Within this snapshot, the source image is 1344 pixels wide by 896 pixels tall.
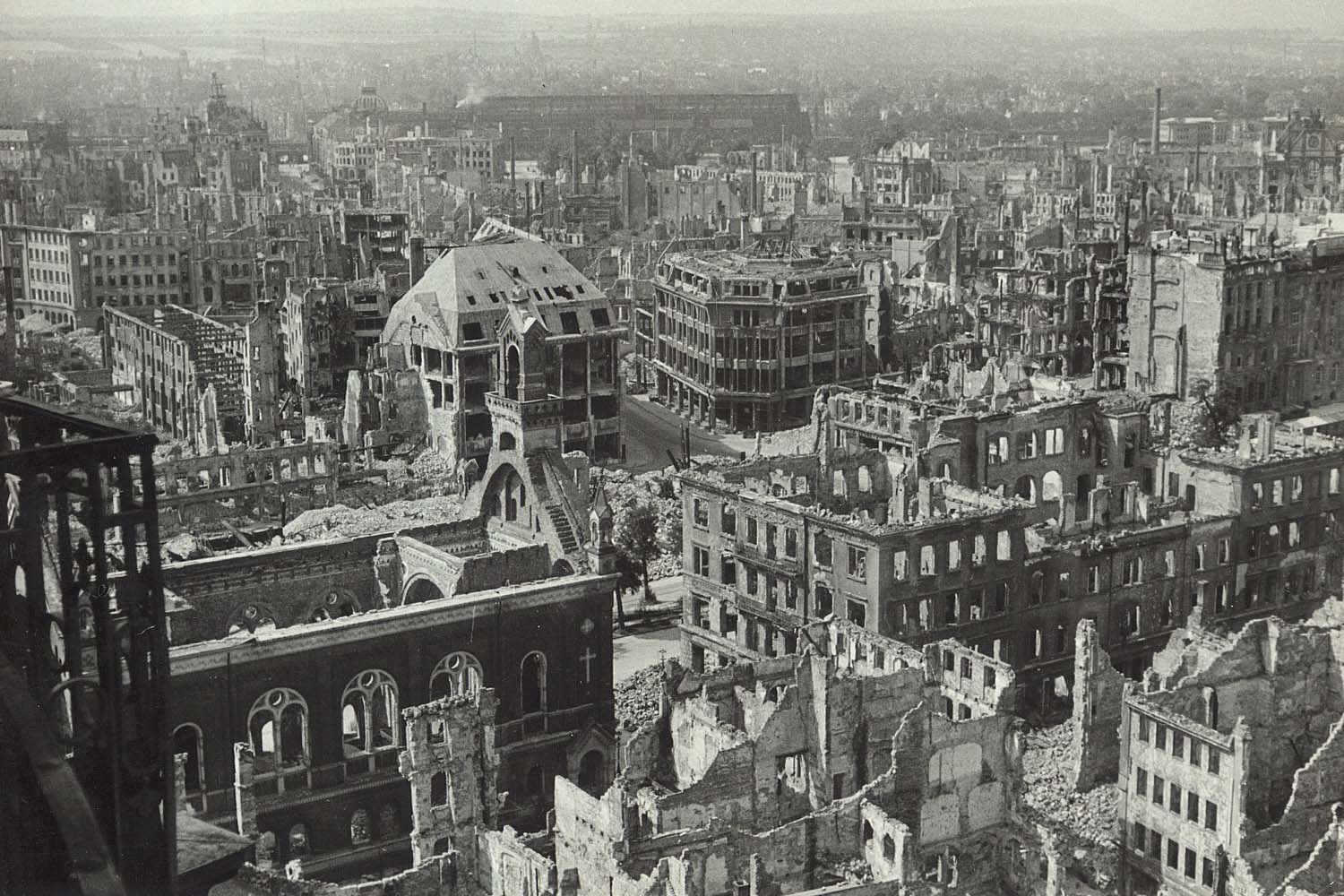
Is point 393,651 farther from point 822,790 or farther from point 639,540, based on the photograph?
point 639,540

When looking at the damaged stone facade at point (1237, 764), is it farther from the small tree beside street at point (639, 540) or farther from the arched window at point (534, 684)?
the small tree beside street at point (639, 540)

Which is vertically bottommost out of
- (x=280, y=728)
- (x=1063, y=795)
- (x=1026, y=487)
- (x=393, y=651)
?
(x=1063, y=795)

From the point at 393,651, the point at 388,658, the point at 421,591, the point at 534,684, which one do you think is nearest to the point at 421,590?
the point at 421,591

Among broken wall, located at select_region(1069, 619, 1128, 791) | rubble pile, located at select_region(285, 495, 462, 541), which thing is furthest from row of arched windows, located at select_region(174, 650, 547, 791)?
broken wall, located at select_region(1069, 619, 1128, 791)

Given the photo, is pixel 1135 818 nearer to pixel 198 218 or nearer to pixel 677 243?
pixel 677 243

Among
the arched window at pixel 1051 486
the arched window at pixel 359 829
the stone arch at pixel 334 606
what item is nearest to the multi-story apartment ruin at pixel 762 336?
the arched window at pixel 1051 486

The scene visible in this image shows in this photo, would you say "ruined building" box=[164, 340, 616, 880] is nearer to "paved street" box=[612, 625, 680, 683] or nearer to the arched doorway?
the arched doorway

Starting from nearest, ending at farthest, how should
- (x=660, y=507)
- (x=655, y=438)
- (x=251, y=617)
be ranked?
1. (x=251, y=617)
2. (x=660, y=507)
3. (x=655, y=438)
